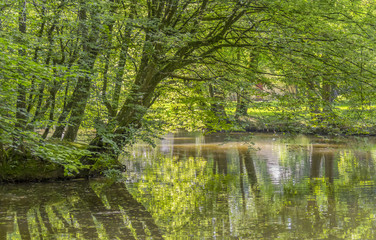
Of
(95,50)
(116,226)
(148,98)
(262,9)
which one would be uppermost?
(262,9)

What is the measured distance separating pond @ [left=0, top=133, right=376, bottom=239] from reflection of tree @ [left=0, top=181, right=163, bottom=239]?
0.02 metres

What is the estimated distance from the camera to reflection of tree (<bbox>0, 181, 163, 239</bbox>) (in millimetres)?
8188

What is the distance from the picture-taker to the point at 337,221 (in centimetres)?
868

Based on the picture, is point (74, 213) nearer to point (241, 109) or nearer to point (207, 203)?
point (207, 203)

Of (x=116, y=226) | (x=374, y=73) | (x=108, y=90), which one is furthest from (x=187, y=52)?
(x=116, y=226)

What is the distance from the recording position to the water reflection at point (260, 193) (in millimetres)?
8312

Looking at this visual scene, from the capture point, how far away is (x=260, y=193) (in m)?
11.7

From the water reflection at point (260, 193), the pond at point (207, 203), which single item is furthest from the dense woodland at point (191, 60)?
the water reflection at point (260, 193)

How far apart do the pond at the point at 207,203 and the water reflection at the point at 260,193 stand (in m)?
0.02

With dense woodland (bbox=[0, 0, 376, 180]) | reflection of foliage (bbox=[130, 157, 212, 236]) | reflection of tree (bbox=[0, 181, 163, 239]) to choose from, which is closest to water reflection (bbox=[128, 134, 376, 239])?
reflection of foliage (bbox=[130, 157, 212, 236])

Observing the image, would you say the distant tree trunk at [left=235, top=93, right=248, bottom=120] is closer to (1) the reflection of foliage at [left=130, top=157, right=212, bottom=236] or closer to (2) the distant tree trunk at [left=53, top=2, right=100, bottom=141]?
(1) the reflection of foliage at [left=130, top=157, right=212, bottom=236]

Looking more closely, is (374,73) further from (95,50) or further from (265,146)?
(265,146)

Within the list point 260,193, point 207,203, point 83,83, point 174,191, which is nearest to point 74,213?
point 207,203

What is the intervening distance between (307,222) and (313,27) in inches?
223
